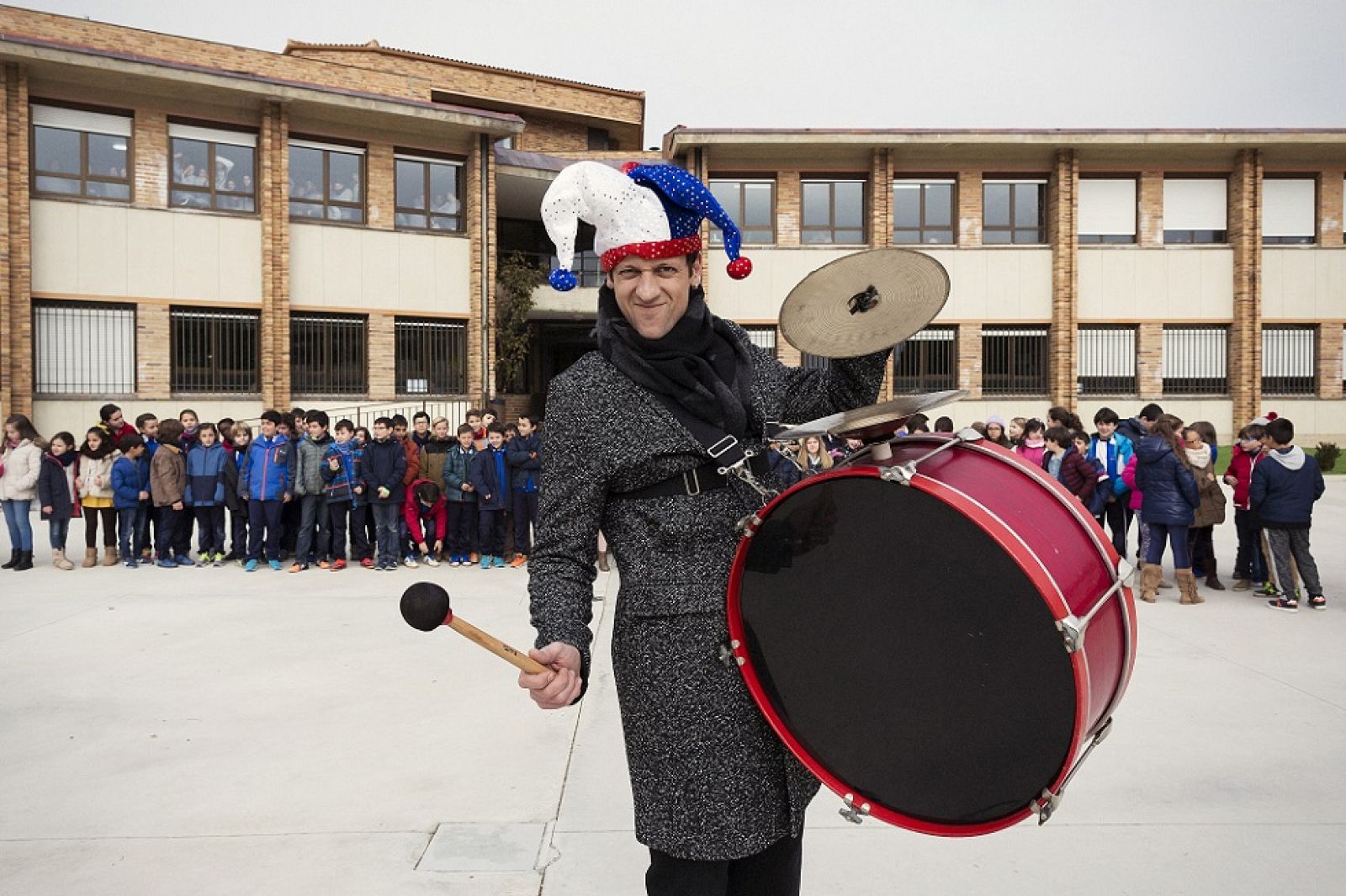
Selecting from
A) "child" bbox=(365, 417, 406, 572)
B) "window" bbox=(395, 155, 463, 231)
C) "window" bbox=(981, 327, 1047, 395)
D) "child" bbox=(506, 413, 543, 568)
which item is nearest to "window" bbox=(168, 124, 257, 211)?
"window" bbox=(395, 155, 463, 231)

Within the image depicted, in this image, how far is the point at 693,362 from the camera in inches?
78.5

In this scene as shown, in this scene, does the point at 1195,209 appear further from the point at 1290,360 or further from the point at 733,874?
the point at 733,874

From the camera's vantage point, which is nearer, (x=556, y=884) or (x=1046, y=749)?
(x=1046, y=749)

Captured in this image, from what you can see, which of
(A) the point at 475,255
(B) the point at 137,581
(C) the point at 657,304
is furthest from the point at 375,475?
(A) the point at 475,255

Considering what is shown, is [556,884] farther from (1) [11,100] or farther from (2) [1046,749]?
(1) [11,100]

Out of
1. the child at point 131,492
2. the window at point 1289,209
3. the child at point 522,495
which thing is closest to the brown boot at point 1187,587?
the child at point 522,495

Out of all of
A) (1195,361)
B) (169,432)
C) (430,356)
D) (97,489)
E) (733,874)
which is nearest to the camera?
(733,874)

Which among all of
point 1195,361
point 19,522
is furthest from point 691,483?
point 1195,361

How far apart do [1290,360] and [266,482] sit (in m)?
23.6

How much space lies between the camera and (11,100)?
1744 cm

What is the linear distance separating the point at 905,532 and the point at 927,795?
0.52 meters

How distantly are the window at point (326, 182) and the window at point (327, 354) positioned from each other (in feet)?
7.16

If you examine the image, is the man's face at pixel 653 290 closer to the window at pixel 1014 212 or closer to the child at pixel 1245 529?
the child at pixel 1245 529

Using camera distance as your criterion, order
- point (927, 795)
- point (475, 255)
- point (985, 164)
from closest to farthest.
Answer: point (927, 795) → point (475, 255) → point (985, 164)
